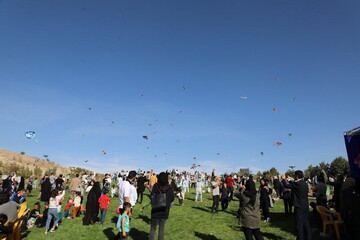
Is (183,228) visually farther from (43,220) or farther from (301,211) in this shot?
(43,220)

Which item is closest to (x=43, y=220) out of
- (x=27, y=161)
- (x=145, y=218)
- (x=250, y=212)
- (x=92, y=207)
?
(x=92, y=207)

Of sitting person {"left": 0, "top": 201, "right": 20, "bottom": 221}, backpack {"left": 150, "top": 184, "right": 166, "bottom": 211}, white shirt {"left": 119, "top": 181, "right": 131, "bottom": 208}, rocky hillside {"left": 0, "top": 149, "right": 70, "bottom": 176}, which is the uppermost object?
rocky hillside {"left": 0, "top": 149, "right": 70, "bottom": 176}

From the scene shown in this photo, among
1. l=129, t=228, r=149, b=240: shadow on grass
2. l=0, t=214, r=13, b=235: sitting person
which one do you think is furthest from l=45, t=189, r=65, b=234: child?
l=0, t=214, r=13, b=235: sitting person

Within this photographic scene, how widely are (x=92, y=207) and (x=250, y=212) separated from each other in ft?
29.7

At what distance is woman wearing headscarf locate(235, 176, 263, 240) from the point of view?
724 cm

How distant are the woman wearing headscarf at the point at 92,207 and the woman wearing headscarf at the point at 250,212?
8.72 meters

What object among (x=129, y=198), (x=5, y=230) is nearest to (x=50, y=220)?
(x=5, y=230)

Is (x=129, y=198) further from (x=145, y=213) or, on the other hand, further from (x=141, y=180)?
(x=141, y=180)

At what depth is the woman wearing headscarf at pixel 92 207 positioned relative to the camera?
12930mm

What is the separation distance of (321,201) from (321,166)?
2839 inches

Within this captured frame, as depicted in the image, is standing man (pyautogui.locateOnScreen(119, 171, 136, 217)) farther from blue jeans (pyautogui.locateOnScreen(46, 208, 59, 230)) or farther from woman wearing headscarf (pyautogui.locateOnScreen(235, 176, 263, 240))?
blue jeans (pyautogui.locateOnScreen(46, 208, 59, 230))

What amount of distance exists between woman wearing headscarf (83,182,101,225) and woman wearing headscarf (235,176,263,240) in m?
8.72

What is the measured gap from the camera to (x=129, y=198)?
8602 millimetres

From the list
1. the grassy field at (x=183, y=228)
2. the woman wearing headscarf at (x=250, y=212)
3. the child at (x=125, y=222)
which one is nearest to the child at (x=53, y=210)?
the grassy field at (x=183, y=228)
